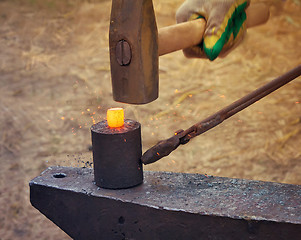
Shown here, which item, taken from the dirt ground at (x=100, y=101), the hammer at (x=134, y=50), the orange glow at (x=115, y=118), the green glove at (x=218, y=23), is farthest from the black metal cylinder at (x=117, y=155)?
the dirt ground at (x=100, y=101)

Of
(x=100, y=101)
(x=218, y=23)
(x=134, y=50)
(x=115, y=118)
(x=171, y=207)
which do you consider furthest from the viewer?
(x=100, y=101)

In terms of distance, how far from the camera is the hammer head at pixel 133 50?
1405 mm

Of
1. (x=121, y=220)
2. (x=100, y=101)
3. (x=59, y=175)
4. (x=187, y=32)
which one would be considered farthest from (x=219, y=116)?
(x=100, y=101)

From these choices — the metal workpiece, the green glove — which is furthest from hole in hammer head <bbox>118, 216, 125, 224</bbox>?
the green glove

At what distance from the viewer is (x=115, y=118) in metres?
1.64

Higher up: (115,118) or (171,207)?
(115,118)

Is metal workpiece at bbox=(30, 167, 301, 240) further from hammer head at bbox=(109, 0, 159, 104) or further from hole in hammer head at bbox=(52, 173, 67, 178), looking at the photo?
hammer head at bbox=(109, 0, 159, 104)

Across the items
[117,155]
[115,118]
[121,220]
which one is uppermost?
[115,118]

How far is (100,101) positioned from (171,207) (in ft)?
7.13

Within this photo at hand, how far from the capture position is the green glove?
1741 mm

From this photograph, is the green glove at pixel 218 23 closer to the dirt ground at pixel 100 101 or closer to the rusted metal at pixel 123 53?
the rusted metal at pixel 123 53

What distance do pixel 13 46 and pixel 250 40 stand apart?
2262 millimetres

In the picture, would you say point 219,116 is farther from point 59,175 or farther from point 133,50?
point 59,175

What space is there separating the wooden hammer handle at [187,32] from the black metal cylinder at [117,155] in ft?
1.03
